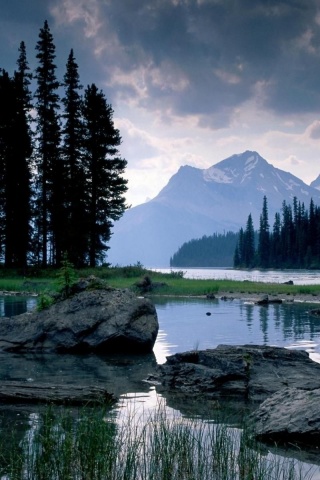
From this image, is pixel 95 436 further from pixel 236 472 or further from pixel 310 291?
pixel 310 291

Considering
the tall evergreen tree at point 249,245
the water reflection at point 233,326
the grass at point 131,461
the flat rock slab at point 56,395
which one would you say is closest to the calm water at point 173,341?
Answer: the water reflection at point 233,326

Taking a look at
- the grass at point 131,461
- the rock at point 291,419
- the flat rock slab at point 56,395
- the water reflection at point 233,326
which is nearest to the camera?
the grass at point 131,461

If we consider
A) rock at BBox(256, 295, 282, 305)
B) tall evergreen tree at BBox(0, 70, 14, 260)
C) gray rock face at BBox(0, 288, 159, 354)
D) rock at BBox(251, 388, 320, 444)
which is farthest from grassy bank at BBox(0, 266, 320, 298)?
rock at BBox(251, 388, 320, 444)

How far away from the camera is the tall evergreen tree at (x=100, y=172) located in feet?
178

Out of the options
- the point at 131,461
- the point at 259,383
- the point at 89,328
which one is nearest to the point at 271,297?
the point at 89,328

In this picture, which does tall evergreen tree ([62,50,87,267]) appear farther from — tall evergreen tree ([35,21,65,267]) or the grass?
the grass

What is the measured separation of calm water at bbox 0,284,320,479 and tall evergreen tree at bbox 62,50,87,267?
15.9 meters

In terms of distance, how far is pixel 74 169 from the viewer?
5575 centimetres

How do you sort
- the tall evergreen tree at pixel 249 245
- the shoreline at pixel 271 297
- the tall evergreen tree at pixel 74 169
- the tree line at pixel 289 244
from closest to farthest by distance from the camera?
the shoreline at pixel 271 297, the tall evergreen tree at pixel 74 169, the tree line at pixel 289 244, the tall evergreen tree at pixel 249 245

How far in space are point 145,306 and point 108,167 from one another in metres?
39.0

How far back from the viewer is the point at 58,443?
Result: 662 centimetres

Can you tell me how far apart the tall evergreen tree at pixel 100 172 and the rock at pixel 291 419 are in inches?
1755

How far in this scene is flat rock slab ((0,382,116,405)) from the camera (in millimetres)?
9883

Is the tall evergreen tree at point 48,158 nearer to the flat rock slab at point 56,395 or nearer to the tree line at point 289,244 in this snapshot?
the flat rock slab at point 56,395
